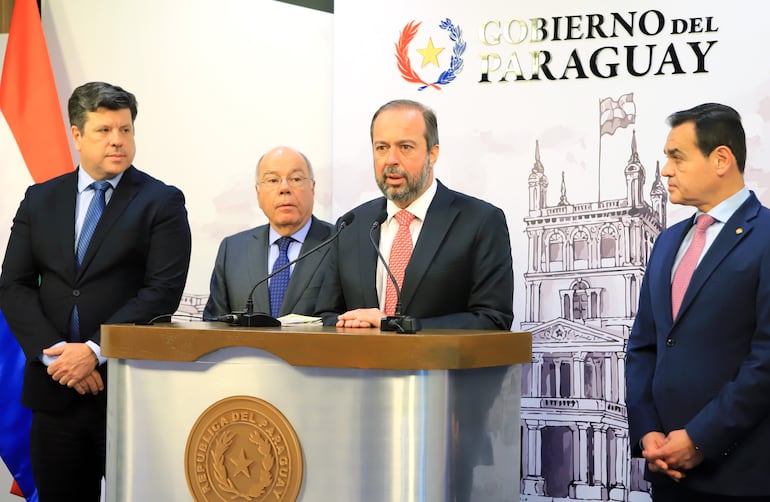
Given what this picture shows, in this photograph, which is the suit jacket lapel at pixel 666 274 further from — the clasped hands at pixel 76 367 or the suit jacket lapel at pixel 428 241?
the clasped hands at pixel 76 367

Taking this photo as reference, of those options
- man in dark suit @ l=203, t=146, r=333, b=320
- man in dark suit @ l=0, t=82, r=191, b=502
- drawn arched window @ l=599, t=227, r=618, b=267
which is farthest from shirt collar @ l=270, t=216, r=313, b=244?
drawn arched window @ l=599, t=227, r=618, b=267

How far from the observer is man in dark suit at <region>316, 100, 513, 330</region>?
10.4 ft

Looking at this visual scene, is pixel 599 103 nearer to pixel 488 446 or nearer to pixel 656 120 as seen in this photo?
pixel 656 120

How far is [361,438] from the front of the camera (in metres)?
2.25

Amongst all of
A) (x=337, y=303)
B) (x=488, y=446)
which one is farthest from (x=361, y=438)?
(x=337, y=303)

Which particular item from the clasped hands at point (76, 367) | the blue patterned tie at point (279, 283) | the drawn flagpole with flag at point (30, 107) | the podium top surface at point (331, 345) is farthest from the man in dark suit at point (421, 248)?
the drawn flagpole with flag at point (30, 107)

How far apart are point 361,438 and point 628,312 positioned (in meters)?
2.23

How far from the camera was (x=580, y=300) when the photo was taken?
14.0 feet

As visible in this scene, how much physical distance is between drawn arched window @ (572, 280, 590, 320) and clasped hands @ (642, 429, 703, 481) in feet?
4.38

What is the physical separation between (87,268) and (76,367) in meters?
0.39

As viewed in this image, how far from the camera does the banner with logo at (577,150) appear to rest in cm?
412

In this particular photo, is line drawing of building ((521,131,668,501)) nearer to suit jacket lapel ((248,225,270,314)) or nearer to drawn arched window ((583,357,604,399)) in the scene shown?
drawn arched window ((583,357,604,399))

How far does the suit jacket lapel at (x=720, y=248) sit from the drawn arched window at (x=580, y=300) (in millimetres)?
1306

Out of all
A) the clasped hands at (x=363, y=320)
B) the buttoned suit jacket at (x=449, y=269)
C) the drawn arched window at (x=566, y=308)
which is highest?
the buttoned suit jacket at (x=449, y=269)
